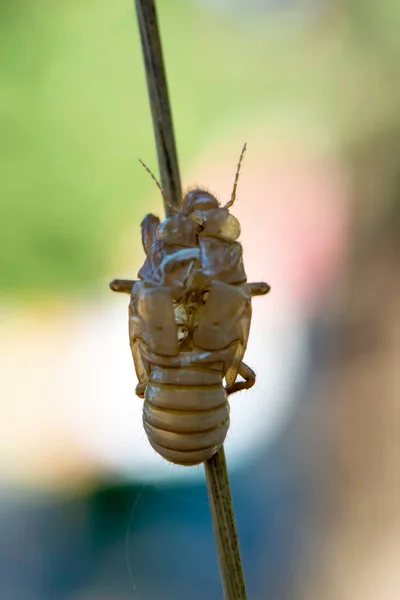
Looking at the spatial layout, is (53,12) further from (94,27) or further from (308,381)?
(308,381)

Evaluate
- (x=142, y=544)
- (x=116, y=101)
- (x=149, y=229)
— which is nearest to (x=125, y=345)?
(x=142, y=544)

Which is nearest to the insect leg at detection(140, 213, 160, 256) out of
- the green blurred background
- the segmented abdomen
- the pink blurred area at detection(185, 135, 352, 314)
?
the segmented abdomen

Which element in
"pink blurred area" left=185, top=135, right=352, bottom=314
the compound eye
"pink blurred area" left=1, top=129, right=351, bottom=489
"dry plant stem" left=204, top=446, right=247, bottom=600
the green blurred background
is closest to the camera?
"dry plant stem" left=204, top=446, right=247, bottom=600

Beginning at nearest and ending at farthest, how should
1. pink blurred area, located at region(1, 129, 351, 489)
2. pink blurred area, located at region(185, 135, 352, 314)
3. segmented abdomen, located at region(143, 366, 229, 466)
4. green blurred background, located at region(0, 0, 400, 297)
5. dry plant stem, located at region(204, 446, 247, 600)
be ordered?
1. dry plant stem, located at region(204, 446, 247, 600)
2. segmented abdomen, located at region(143, 366, 229, 466)
3. pink blurred area, located at region(1, 129, 351, 489)
4. pink blurred area, located at region(185, 135, 352, 314)
5. green blurred background, located at region(0, 0, 400, 297)

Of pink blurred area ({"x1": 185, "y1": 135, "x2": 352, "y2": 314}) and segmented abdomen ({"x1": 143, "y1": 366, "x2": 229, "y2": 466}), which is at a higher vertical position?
pink blurred area ({"x1": 185, "y1": 135, "x2": 352, "y2": 314})

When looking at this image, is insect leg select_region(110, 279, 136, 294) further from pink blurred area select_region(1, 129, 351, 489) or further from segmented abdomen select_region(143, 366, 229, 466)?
pink blurred area select_region(1, 129, 351, 489)

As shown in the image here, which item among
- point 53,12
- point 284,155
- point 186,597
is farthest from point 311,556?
point 53,12

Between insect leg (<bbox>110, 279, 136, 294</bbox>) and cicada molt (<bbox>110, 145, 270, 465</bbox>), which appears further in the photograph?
insect leg (<bbox>110, 279, 136, 294</bbox>)
